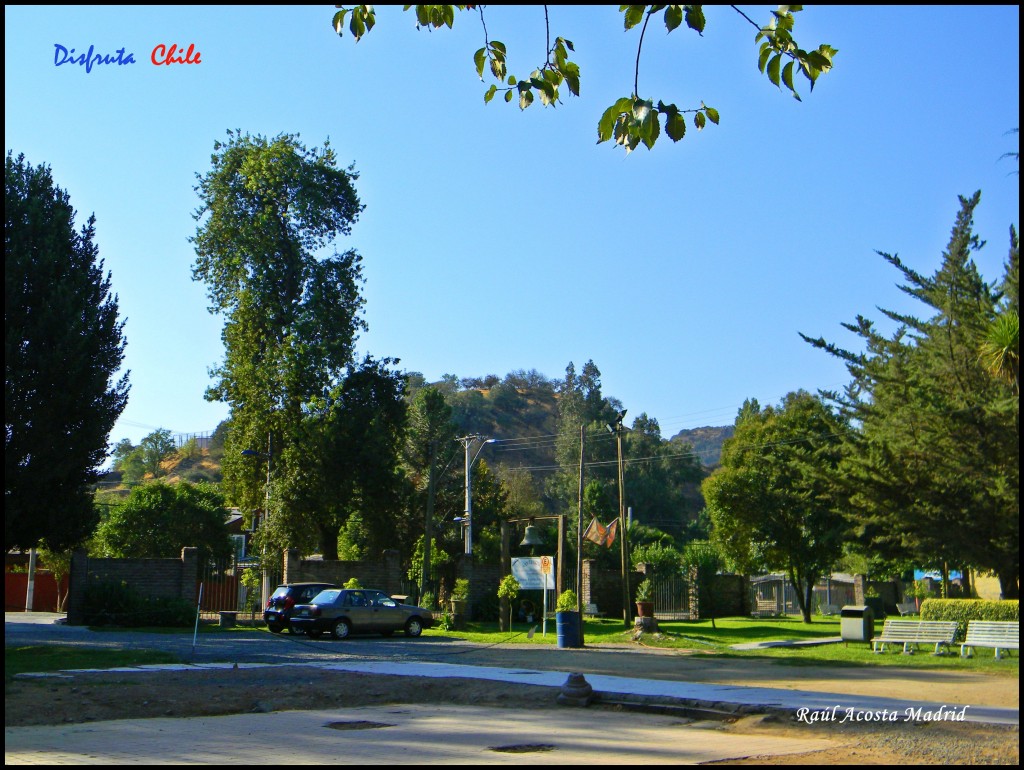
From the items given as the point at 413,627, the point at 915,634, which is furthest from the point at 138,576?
the point at 915,634

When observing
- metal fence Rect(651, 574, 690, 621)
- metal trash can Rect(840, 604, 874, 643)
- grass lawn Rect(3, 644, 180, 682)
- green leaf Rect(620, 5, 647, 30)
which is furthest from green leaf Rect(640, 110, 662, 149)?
metal fence Rect(651, 574, 690, 621)

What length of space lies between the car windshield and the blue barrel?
23.8 ft

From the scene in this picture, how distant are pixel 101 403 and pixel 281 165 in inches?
800

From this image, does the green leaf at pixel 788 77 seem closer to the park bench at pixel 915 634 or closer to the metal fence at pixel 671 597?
the park bench at pixel 915 634

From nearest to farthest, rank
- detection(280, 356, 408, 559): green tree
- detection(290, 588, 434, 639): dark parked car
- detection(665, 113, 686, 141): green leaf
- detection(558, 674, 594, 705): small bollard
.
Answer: detection(665, 113, 686, 141): green leaf, detection(558, 674, 594, 705): small bollard, detection(290, 588, 434, 639): dark parked car, detection(280, 356, 408, 559): green tree

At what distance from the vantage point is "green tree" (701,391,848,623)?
36.3 meters

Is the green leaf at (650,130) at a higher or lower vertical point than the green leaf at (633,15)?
lower

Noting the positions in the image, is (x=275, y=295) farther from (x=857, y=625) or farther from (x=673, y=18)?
(x=673, y=18)

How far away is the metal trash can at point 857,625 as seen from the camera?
26.7 m

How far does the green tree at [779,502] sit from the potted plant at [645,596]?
3495 millimetres

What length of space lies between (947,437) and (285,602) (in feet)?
64.3

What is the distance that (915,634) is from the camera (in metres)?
23.2

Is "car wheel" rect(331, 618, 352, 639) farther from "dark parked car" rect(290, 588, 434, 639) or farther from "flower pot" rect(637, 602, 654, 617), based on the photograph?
"flower pot" rect(637, 602, 654, 617)

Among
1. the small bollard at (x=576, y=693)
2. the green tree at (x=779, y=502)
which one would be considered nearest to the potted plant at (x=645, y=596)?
the green tree at (x=779, y=502)
